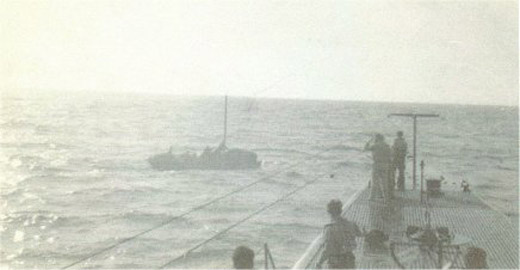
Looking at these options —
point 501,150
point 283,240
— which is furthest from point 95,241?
A: point 501,150

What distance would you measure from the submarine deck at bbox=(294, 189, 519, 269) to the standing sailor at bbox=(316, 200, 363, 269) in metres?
1.59

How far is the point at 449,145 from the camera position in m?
86.6

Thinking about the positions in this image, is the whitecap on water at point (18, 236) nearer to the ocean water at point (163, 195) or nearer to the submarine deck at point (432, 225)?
the ocean water at point (163, 195)

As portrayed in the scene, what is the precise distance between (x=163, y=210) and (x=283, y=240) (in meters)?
10.7

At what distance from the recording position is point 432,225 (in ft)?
45.4

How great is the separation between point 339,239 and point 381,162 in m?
7.77

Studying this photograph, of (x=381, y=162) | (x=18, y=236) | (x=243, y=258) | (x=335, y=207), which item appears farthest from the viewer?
(x=18, y=236)

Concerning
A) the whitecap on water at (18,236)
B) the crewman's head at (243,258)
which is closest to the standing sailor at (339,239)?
the crewman's head at (243,258)

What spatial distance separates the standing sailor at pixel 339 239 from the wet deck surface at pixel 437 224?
164 centimetres

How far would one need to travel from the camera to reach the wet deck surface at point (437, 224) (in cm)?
1049

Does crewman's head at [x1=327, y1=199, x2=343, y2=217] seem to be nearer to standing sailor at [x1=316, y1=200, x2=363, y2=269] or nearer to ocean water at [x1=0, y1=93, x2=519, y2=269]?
standing sailor at [x1=316, y1=200, x2=363, y2=269]

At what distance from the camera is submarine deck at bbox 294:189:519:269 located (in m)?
10.4

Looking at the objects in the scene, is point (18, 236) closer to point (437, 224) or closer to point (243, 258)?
point (437, 224)

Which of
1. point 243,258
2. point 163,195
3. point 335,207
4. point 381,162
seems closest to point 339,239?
point 335,207
